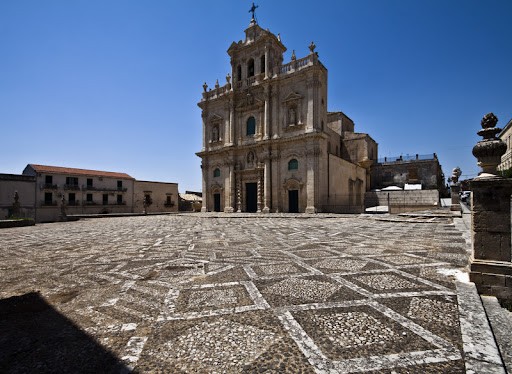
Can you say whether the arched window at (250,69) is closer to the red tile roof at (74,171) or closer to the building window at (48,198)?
the red tile roof at (74,171)

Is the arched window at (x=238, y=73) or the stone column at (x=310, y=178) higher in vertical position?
the arched window at (x=238, y=73)

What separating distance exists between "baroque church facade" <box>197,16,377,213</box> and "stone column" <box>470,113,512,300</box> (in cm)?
1807

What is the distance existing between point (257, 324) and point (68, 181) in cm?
4024

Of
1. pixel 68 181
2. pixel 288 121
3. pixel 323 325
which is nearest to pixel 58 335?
pixel 323 325

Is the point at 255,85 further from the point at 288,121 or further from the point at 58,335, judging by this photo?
the point at 58,335

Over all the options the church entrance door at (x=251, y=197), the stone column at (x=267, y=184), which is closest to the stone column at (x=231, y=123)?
the stone column at (x=267, y=184)

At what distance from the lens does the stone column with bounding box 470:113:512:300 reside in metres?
3.37

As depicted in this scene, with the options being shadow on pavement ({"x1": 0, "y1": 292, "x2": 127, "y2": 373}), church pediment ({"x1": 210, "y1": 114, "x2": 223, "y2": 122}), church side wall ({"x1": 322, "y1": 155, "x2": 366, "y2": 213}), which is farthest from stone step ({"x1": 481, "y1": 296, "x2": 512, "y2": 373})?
church pediment ({"x1": 210, "y1": 114, "x2": 223, "y2": 122})

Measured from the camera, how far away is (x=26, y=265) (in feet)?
17.5

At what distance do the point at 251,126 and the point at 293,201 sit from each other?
922cm

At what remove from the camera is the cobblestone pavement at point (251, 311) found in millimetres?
2041

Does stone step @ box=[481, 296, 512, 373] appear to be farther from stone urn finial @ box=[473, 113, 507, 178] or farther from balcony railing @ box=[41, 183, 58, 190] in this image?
balcony railing @ box=[41, 183, 58, 190]

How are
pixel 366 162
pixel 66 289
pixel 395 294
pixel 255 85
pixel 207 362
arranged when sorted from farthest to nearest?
pixel 366 162 < pixel 255 85 < pixel 66 289 < pixel 395 294 < pixel 207 362

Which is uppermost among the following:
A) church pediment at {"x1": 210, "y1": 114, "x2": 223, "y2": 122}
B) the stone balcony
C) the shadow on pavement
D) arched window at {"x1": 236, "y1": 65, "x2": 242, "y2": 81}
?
arched window at {"x1": 236, "y1": 65, "x2": 242, "y2": 81}
